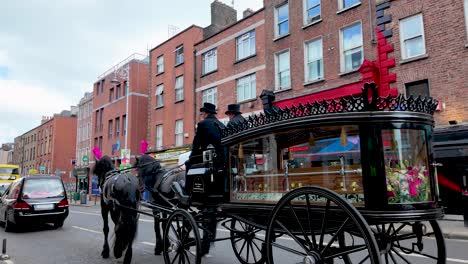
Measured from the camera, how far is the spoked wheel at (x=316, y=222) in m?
3.46

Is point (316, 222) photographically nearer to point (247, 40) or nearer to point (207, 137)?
point (207, 137)

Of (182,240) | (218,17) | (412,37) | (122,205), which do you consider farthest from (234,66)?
(182,240)

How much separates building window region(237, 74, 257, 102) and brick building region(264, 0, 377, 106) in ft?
4.27

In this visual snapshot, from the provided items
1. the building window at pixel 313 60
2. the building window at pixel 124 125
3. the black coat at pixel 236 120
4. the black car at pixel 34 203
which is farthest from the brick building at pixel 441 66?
the building window at pixel 124 125

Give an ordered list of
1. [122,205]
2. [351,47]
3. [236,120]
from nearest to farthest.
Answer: [236,120], [122,205], [351,47]

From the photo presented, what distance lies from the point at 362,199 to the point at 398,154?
620mm

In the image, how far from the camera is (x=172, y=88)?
2725 centimetres

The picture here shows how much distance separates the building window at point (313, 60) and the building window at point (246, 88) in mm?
3647

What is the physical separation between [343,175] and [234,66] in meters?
18.4

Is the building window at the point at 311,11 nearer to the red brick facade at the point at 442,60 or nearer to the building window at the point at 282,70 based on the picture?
the building window at the point at 282,70

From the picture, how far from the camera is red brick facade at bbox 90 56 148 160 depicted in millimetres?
32562

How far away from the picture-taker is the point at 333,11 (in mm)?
16734

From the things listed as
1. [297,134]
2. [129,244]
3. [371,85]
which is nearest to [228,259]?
[129,244]

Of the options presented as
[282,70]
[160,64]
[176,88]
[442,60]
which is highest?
[160,64]
